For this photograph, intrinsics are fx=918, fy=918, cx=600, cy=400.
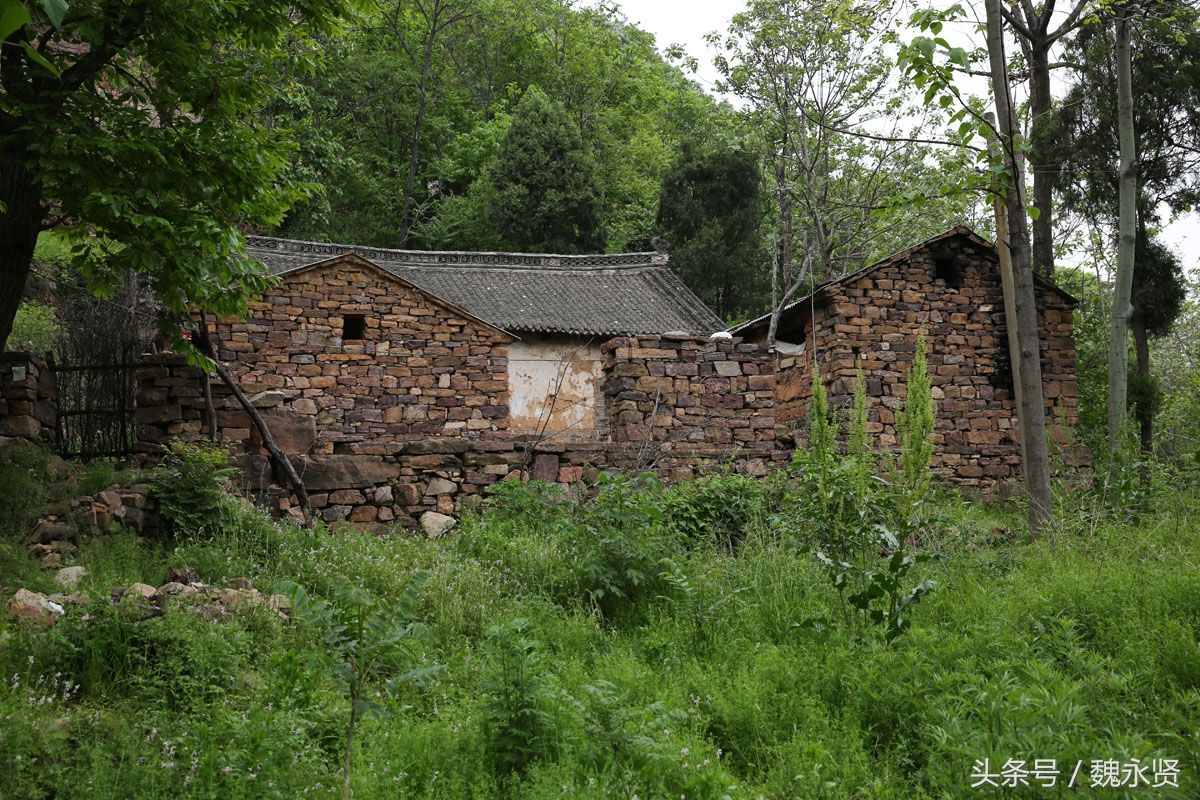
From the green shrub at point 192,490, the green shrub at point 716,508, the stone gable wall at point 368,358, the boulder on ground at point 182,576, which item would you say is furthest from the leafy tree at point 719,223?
the boulder on ground at point 182,576

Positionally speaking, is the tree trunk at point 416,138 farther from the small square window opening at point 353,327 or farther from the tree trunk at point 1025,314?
the tree trunk at point 1025,314

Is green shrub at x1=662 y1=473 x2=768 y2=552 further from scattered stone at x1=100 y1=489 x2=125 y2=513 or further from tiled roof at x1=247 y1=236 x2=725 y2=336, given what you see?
tiled roof at x1=247 y1=236 x2=725 y2=336

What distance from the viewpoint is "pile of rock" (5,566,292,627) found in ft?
16.3

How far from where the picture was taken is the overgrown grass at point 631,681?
149 inches

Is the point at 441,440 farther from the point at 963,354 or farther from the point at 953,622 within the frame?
the point at 963,354

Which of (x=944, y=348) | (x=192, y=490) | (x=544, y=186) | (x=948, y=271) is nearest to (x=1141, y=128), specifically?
(x=948, y=271)

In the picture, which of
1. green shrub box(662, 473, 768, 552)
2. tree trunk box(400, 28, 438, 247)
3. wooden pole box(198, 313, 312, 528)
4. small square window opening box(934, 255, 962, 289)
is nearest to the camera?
green shrub box(662, 473, 768, 552)

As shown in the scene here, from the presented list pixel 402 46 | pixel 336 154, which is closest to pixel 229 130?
pixel 336 154

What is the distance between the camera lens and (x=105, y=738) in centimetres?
399

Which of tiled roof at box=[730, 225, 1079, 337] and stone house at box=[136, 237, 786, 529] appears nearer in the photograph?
stone house at box=[136, 237, 786, 529]

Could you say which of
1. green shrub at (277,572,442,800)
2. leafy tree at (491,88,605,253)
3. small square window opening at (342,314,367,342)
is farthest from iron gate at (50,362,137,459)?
leafy tree at (491,88,605,253)

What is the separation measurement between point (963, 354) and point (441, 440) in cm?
799

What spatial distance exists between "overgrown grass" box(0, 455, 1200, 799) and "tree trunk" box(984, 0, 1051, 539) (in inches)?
29.6

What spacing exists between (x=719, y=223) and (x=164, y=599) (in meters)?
21.9
